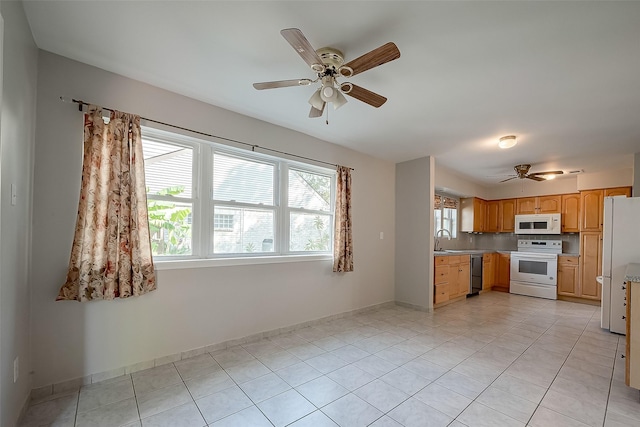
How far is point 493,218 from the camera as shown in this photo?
6953 mm

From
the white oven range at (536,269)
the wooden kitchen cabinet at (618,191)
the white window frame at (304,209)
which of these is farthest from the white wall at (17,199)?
the wooden kitchen cabinet at (618,191)

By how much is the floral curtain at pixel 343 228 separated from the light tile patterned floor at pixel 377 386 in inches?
36.4

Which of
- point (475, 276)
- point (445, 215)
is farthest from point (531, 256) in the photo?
point (445, 215)

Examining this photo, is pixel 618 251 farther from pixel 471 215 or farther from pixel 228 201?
pixel 228 201

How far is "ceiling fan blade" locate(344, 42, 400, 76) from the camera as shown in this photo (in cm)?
162

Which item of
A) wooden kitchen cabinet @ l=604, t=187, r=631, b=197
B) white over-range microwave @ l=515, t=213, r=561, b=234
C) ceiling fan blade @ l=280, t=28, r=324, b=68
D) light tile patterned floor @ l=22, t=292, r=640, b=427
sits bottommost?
light tile patterned floor @ l=22, t=292, r=640, b=427

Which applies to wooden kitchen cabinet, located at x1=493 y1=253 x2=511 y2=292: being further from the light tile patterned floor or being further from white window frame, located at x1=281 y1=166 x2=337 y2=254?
white window frame, located at x1=281 y1=166 x2=337 y2=254

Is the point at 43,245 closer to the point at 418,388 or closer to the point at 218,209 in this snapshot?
the point at 218,209

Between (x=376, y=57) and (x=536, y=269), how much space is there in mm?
6231

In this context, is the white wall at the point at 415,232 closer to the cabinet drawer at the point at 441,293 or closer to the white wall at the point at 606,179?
the cabinet drawer at the point at 441,293

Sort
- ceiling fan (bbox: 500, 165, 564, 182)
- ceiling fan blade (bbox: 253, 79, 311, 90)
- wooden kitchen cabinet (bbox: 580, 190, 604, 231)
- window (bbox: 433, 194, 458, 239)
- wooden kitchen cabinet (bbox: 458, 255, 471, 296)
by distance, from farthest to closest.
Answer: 1. window (bbox: 433, 194, 458, 239)
2. wooden kitchen cabinet (bbox: 458, 255, 471, 296)
3. wooden kitchen cabinet (bbox: 580, 190, 604, 231)
4. ceiling fan (bbox: 500, 165, 564, 182)
5. ceiling fan blade (bbox: 253, 79, 311, 90)

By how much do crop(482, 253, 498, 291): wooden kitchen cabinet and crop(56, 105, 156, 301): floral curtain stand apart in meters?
6.30

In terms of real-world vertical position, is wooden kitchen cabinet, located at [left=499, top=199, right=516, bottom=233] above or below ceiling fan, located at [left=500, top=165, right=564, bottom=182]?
below

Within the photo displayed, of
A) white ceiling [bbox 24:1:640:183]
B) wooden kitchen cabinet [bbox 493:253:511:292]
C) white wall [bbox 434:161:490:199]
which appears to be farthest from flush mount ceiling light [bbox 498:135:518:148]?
wooden kitchen cabinet [bbox 493:253:511:292]
